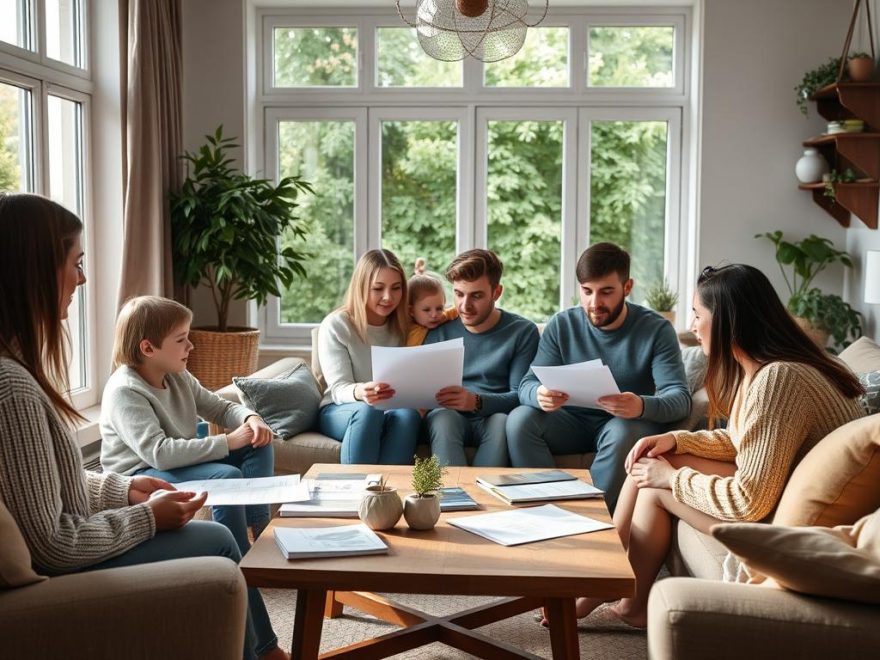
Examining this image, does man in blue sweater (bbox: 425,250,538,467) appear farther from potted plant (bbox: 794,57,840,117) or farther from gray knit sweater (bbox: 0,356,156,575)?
potted plant (bbox: 794,57,840,117)

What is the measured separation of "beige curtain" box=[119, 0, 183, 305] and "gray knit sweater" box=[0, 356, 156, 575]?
266 centimetres

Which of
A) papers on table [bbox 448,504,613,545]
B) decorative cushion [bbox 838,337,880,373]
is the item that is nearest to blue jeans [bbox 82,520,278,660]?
papers on table [bbox 448,504,613,545]

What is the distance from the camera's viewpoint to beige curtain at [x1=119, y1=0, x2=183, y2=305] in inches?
167

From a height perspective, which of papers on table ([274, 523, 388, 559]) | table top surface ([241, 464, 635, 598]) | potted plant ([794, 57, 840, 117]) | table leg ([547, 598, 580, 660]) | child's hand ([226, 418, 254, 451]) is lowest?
table leg ([547, 598, 580, 660])

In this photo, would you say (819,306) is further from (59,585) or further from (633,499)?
(59,585)

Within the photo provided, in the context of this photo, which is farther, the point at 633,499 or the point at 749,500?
the point at 633,499

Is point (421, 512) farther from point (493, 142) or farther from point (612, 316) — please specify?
point (493, 142)

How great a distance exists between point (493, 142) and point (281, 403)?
2.52 meters

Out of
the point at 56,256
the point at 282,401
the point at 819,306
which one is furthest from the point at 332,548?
the point at 819,306

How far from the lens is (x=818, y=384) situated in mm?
2010

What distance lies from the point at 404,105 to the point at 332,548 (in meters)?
3.80

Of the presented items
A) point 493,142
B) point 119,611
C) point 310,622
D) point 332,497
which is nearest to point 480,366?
point 332,497

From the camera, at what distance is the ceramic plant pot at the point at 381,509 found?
205 cm

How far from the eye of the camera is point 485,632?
2.59m
